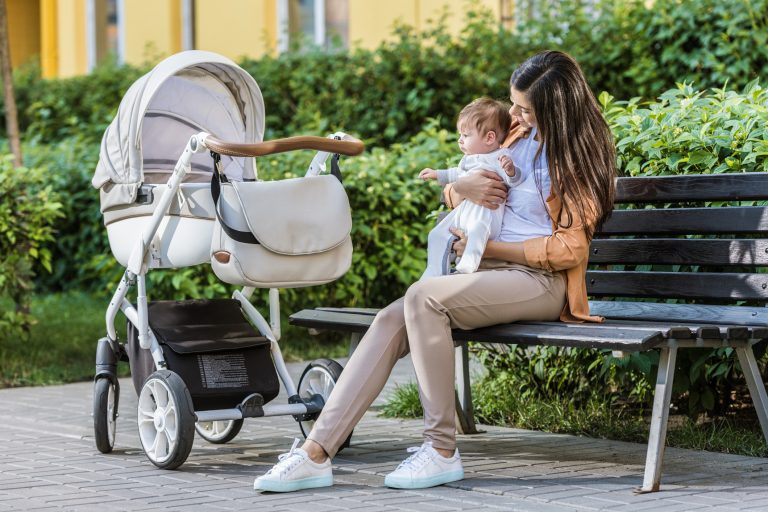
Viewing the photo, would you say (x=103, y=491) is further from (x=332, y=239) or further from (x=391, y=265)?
(x=391, y=265)

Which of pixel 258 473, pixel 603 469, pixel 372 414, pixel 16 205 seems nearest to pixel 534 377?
pixel 372 414

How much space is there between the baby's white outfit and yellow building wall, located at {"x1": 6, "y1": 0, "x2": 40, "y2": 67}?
17229 millimetres

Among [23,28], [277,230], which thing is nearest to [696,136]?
[277,230]

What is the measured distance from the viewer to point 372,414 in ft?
21.0

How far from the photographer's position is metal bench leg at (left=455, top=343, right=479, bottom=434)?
224 inches

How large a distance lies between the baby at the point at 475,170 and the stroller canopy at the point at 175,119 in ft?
4.05

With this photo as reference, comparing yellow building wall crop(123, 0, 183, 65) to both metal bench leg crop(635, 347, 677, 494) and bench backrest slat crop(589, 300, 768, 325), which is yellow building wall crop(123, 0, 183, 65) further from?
metal bench leg crop(635, 347, 677, 494)

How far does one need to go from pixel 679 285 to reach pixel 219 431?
2.05 m

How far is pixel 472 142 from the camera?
4848 millimetres

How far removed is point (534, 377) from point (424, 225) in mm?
2892

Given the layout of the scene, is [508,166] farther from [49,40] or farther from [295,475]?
[49,40]

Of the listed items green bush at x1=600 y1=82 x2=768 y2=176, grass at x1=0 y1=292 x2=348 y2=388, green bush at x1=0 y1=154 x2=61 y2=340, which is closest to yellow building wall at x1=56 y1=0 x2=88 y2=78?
grass at x1=0 y1=292 x2=348 y2=388

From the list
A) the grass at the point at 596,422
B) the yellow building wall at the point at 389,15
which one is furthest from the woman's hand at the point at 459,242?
the yellow building wall at the point at 389,15

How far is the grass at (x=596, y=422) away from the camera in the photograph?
523cm
